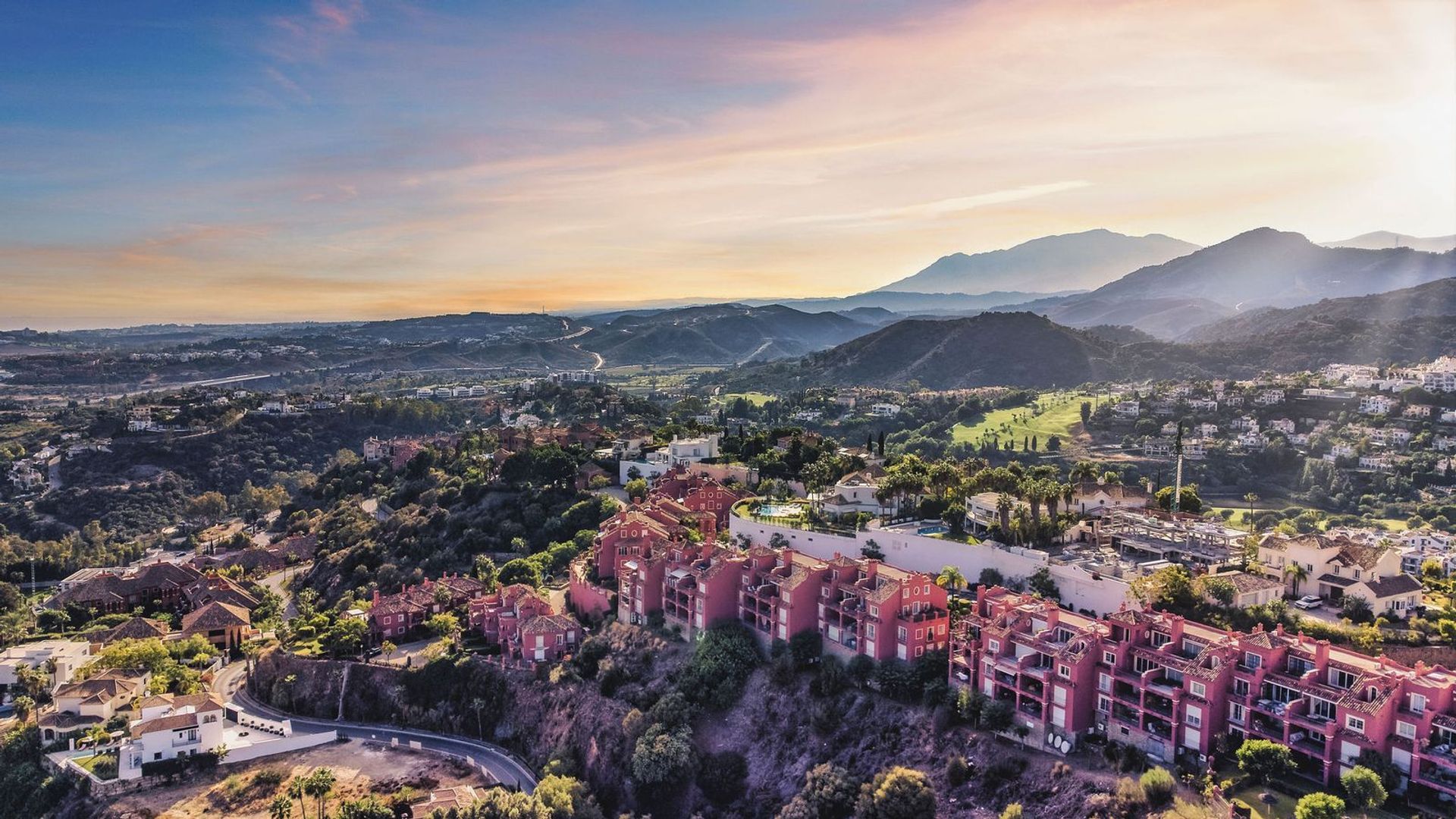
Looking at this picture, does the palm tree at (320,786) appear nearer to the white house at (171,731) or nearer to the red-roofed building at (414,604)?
the white house at (171,731)

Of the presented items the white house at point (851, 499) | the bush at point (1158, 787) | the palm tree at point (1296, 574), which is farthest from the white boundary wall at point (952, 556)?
the bush at point (1158, 787)

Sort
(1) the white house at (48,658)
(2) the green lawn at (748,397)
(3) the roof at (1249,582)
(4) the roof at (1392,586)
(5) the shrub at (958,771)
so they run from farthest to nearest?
1. (2) the green lawn at (748,397)
2. (1) the white house at (48,658)
3. (3) the roof at (1249,582)
4. (4) the roof at (1392,586)
5. (5) the shrub at (958,771)

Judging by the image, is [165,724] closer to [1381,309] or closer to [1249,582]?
[1249,582]

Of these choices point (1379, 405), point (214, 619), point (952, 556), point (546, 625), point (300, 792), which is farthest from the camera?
point (1379, 405)

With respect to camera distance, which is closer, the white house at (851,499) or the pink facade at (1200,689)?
the pink facade at (1200,689)

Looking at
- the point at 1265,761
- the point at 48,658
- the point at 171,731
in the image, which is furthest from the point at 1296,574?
the point at 48,658

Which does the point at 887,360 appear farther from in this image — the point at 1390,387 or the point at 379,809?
the point at 379,809

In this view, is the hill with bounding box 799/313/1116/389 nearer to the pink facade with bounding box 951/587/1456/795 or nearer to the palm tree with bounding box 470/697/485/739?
the palm tree with bounding box 470/697/485/739
